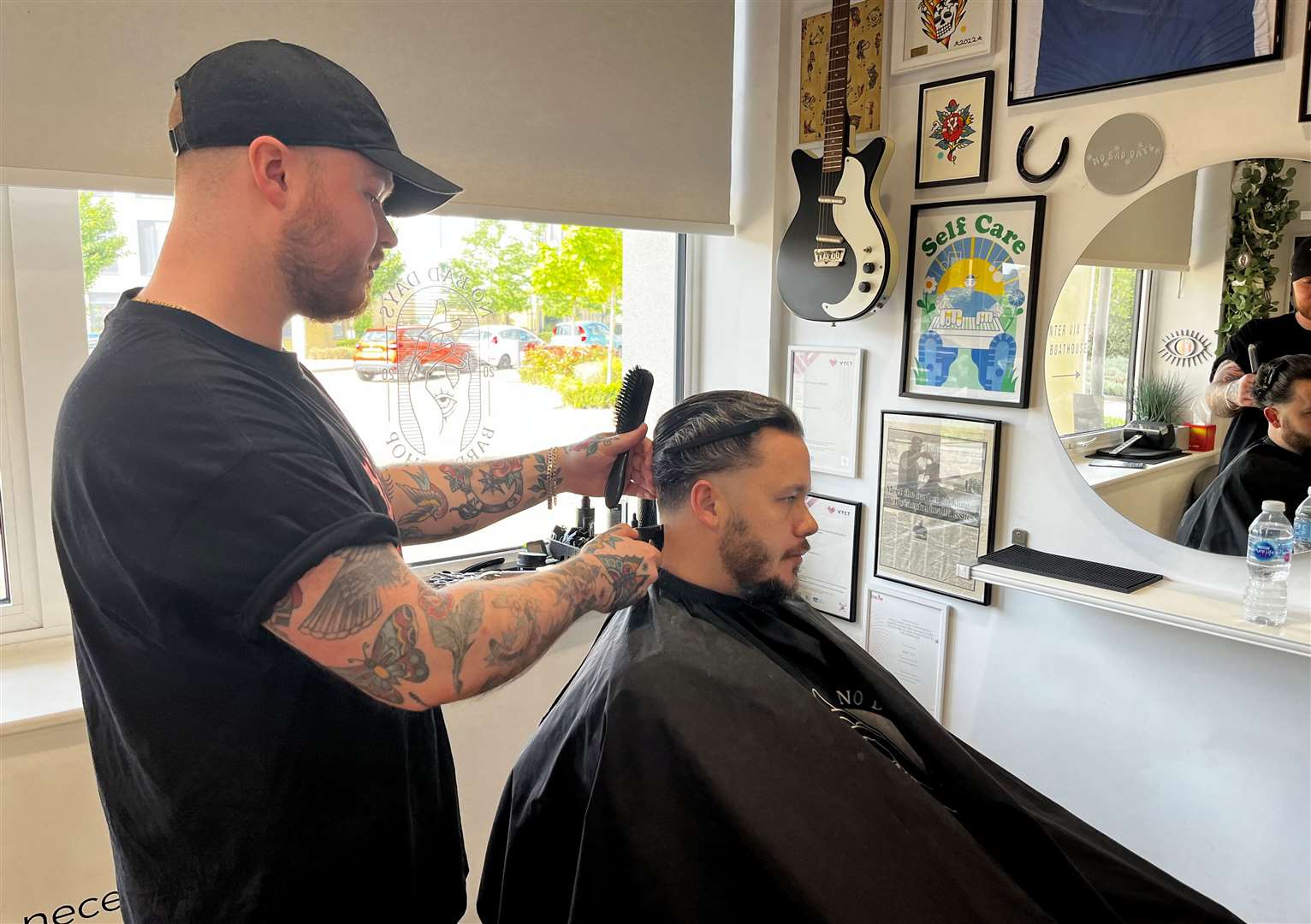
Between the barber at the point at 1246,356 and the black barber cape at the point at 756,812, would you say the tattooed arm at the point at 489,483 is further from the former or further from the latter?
the barber at the point at 1246,356

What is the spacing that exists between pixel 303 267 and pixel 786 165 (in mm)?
1941

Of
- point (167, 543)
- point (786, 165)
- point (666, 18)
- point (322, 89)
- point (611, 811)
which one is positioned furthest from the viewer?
point (786, 165)

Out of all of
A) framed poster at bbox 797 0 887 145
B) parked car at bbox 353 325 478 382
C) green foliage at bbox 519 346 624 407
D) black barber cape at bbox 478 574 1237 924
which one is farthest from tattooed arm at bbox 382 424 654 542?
framed poster at bbox 797 0 887 145

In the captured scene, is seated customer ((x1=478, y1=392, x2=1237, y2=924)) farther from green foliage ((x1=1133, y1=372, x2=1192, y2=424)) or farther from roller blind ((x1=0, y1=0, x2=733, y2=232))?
roller blind ((x1=0, y1=0, x2=733, y2=232))

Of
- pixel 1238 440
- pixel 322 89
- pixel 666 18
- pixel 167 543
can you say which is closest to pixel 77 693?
pixel 167 543

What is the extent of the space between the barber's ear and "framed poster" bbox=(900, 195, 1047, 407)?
110 centimetres

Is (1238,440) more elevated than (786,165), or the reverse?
(786,165)

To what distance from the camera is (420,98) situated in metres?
2.02

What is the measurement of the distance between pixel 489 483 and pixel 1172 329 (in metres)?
1.45

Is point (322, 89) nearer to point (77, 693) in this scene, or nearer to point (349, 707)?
point (349, 707)

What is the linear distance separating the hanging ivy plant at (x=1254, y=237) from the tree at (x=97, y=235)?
2.27 meters

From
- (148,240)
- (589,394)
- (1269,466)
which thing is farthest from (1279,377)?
(148,240)

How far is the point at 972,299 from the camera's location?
2.20 metres

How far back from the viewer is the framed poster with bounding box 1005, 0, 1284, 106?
172cm
